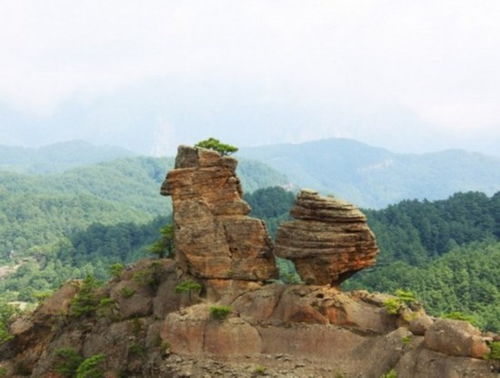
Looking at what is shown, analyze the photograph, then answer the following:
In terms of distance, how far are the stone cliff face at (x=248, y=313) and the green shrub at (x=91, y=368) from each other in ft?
1.64

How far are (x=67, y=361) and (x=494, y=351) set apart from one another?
25331mm

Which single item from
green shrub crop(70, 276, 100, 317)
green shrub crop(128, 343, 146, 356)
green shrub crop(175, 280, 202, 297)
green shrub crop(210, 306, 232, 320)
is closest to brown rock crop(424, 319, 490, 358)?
green shrub crop(210, 306, 232, 320)

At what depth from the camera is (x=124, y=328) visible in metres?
36.1

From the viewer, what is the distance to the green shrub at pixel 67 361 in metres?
36.1

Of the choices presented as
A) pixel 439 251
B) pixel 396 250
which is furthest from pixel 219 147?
pixel 439 251

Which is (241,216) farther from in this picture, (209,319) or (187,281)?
(209,319)

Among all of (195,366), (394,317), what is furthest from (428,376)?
(195,366)

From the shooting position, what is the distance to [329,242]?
104 feet

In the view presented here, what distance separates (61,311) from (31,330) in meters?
2.88

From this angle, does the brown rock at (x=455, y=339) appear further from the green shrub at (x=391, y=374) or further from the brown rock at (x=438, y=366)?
the green shrub at (x=391, y=374)

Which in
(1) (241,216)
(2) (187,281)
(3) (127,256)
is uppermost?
(1) (241,216)

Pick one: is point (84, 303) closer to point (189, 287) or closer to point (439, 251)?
point (189, 287)

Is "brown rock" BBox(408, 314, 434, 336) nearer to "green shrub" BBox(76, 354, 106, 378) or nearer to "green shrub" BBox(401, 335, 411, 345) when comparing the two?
"green shrub" BBox(401, 335, 411, 345)

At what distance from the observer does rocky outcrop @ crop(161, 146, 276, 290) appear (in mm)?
34438
